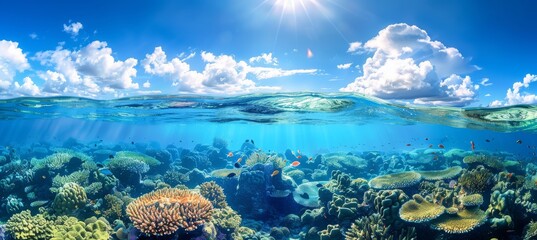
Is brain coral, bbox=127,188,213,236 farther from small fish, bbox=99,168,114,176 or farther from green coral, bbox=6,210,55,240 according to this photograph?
small fish, bbox=99,168,114,176

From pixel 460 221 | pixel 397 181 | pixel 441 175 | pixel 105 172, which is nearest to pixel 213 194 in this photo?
pixel 105 172

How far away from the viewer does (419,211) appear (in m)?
8.17

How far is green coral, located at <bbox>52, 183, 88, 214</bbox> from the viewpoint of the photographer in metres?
9.66

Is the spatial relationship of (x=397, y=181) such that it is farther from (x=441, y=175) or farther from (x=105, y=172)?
(x=105, y=172)

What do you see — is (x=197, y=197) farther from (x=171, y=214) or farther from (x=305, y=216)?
(x=305, y=216)

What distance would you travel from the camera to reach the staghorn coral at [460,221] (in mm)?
7513

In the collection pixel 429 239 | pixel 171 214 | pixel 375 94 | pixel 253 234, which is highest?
pixel 375 94

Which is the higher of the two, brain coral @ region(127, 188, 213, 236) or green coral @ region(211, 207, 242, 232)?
brain coral @ region(127, 188, 213, 236)

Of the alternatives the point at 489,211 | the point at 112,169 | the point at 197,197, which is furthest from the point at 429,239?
the point at 112,169

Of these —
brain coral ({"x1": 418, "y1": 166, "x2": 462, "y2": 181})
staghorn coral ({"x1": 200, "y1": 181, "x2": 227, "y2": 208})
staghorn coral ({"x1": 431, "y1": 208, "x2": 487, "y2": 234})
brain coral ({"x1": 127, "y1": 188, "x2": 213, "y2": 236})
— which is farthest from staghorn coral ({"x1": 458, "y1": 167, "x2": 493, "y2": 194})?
staghorn coral ({"x1": 200, "y1": 181, "x2": 227, "y2": 208})

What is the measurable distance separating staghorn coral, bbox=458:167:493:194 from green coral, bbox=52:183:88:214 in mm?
13698

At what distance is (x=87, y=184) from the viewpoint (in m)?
12.5

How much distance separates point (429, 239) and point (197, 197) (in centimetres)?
675

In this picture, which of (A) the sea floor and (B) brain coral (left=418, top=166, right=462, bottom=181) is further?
(B) brain coral (left=418, top=166, right=462, bottom=181)
